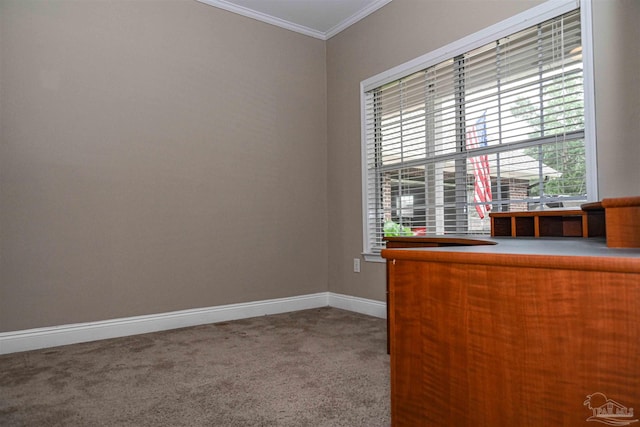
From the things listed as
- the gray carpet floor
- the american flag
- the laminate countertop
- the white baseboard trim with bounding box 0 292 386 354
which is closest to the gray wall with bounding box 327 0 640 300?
the white baseboard trim with bounding box 0 292 386 354

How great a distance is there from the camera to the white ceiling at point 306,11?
11.2 feet

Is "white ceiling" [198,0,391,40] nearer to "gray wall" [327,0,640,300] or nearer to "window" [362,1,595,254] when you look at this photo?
"gray wall" [327,0,640,300]

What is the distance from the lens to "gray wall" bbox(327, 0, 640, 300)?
2.03 meters

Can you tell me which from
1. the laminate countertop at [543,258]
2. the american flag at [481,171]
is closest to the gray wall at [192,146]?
the american flag at [481,171]

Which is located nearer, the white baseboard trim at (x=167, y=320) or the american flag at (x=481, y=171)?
the white baseboard trim at (x=167, y=320)

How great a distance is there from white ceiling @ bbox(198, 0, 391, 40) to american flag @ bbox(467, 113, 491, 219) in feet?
4.53

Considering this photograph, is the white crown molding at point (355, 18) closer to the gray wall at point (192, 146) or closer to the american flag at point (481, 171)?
the gray wall at point (192, 146)

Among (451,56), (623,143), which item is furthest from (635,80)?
(451,56)

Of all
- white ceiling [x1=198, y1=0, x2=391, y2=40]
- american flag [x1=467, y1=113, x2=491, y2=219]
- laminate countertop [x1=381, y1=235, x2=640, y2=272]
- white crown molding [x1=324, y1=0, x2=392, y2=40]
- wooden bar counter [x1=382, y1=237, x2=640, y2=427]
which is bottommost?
wooden bar counter [x1=382, y1=237, x2=640, y2=427]

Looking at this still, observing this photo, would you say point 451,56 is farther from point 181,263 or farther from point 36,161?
point 36,161

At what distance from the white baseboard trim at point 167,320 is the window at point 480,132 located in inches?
22.4

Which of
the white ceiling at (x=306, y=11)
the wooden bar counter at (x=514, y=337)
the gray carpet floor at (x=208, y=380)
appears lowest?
the gray carpet floor at (x=208, y=380)

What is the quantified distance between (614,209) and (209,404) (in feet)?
5.18

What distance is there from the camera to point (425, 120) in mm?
3105
